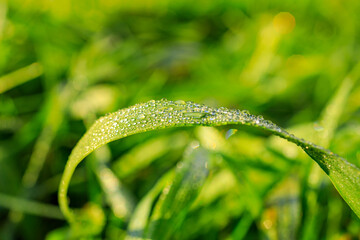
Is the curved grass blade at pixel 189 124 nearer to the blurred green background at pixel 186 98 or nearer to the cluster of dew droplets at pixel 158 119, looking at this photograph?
the cluster of dew droplets at pixel 158 119

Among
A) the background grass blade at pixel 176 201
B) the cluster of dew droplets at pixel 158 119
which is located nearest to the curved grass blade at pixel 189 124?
the cluster of dew droplets at pixel 158 119

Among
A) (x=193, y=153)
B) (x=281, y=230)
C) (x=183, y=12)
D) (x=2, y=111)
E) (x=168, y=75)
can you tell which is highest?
(x=183, y=12)

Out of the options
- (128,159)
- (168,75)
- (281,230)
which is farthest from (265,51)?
(281,230)

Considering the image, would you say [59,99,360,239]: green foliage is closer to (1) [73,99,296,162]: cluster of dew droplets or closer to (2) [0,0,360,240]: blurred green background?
(1) [73,99,296,162]: cluster of dew droplets

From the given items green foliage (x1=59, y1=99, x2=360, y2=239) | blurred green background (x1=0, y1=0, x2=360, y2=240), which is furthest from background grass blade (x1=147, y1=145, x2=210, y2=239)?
green foliage (x1=59, y1=99, x2=360, y2=239)

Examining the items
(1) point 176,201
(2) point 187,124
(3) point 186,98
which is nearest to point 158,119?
(2) point 187,124

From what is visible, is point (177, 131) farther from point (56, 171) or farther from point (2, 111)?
point (2, 111)
